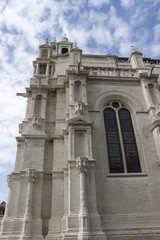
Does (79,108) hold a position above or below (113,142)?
above

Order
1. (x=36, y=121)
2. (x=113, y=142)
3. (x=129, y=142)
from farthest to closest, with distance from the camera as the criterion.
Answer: (x=36, y=121)
(x=129, y=142)
(x=113, y=142)

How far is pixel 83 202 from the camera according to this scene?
8.73 meters

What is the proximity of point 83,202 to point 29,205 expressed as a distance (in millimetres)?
2831

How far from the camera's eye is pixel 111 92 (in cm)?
1425

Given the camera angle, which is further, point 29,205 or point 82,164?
point 82,164

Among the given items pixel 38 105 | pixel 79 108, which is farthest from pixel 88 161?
pixel 38 105

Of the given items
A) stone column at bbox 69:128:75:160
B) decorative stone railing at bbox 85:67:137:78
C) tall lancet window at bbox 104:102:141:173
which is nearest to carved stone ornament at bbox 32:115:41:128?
stone column at bbox 69:128:75:160

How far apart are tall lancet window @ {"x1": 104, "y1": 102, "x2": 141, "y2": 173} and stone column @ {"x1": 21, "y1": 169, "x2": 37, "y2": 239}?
4445 millimetres

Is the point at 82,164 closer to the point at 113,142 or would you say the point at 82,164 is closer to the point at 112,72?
the point at 113,142

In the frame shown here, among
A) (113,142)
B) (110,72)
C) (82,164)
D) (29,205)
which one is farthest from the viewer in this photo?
(110,72)

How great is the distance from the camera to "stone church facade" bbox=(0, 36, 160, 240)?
9023 millimetres

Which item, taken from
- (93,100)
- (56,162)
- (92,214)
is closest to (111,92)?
(93,100)

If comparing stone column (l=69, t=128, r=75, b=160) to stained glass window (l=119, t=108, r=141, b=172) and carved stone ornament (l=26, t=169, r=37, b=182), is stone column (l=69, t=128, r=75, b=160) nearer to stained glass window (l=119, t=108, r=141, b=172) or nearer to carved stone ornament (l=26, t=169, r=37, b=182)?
carved stone ornament (l=26, t=169, r=37, b=182)

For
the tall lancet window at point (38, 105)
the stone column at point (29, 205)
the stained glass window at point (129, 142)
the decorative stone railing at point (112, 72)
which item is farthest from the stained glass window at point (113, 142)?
the tall lancet window at point (38, 105)
